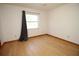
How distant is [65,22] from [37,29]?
1234 mm

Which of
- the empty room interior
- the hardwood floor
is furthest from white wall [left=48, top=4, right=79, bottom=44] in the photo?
the hardwood floor

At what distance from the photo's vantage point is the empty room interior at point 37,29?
191 cm

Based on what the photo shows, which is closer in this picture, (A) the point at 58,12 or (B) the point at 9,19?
(B) the point at 9,19

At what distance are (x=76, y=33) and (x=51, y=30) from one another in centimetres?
117

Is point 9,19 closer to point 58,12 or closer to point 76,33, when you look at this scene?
point 58,12

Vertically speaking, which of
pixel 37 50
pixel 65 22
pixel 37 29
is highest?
pixel 65 22

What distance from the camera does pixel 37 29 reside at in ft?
7.94

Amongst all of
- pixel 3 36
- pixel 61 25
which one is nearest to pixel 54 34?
pixel 61 25

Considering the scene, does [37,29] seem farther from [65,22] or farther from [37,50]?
[65,22]

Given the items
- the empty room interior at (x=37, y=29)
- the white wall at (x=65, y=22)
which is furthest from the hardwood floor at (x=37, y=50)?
the white wall at (x=65, y=22)

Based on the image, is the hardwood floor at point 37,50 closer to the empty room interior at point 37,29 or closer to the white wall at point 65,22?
the empty room interior at point 37,29

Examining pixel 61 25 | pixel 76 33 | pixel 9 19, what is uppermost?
pixel 9 19

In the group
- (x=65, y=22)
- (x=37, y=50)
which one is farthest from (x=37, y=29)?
(x=65, y=22)

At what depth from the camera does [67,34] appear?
2779 millimetres
